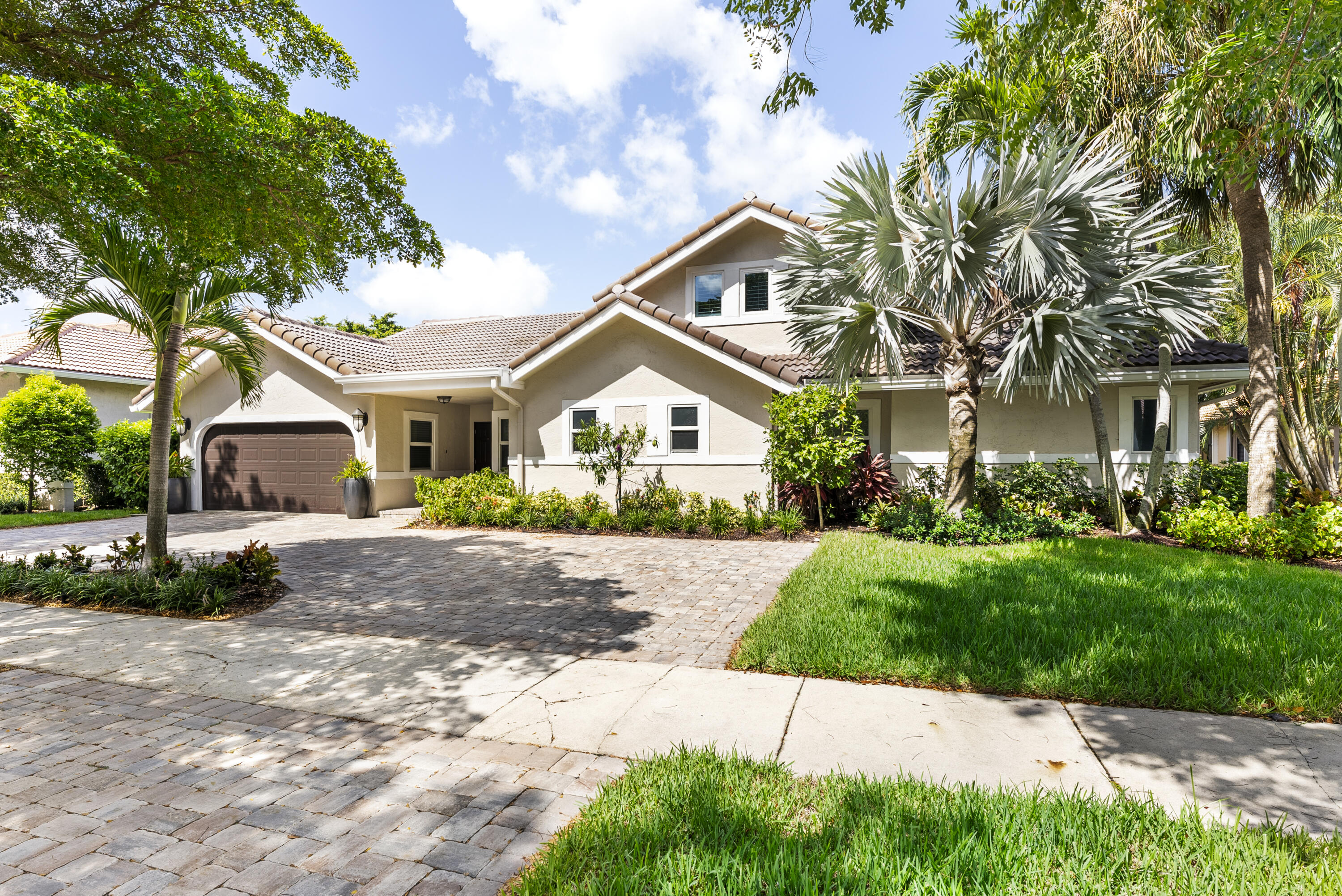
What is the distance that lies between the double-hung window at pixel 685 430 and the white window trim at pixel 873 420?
12.4ft

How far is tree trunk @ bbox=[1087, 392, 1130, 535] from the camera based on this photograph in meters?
11.1

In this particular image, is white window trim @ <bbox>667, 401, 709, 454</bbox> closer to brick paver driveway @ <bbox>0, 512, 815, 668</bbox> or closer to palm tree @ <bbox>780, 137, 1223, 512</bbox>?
brick paver driveway @ <bbox>0, 512, 815, 668</bbox>

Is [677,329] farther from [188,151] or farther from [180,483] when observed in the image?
[180,483]

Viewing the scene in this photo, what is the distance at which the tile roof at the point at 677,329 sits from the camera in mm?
12047

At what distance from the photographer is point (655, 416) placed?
1336 centimetres

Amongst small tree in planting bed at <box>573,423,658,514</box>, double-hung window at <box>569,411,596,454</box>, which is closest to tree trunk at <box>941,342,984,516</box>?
small tree in planting bed at <box>573,423,658,514</box>

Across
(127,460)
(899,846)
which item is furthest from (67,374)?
(899,846)

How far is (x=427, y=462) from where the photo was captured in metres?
17.1

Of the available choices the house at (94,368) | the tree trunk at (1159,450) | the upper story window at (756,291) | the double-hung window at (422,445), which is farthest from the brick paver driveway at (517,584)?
the house at (94,368)

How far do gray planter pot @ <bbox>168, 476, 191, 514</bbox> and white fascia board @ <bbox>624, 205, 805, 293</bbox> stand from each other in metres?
12.7

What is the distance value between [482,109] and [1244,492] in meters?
15.2

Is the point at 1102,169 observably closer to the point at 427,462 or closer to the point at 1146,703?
the point at 1146,703

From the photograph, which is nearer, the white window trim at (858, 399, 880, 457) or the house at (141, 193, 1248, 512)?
the house at (141, 193, 1248, 512)

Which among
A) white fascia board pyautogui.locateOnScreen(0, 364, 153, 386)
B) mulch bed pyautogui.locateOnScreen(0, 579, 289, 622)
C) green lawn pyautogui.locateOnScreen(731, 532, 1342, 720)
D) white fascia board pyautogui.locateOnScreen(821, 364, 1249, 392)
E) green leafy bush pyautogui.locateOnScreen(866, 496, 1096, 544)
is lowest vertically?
mulch bed pyautogui.locateOnScreen(0, 579, 289, 622)
